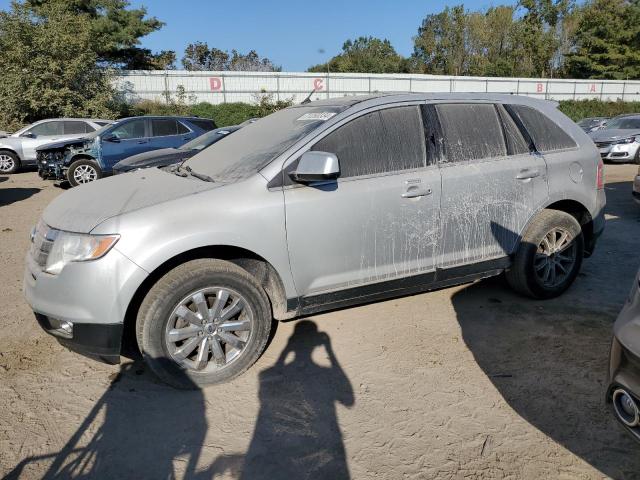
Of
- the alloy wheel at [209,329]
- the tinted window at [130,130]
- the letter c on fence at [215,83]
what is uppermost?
the letter c on fence at [215,83]

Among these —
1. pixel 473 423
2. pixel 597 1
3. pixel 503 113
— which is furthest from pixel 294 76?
pixel 597 1

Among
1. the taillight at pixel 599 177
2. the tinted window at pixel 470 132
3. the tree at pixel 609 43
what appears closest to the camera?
the tinted window at pixel 470 132

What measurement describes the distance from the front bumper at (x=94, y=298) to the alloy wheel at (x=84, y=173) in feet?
29.4

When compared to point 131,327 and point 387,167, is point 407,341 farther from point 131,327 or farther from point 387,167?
point 131,327

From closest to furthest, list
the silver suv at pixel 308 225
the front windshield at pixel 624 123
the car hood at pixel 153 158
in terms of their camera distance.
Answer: the silver suv at pixel 308 225 → the car hood at pixel 153 158 → the front windshield at pixel 624 123

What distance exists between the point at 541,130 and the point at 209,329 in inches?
126

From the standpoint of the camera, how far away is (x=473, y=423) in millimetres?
2777

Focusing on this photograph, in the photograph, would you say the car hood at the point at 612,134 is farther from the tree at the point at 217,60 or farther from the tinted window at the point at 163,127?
the tree at the point at 217,60

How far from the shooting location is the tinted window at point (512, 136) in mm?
4063

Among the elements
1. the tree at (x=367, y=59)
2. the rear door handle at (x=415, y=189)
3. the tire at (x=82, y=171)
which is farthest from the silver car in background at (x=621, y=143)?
→ the tree at (x=367, y=59)

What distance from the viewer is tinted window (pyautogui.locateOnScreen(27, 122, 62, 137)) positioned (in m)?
14.3

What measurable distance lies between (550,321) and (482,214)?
1.07 metres

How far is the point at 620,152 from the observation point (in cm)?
1421

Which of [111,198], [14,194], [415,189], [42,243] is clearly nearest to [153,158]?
[14,194]
